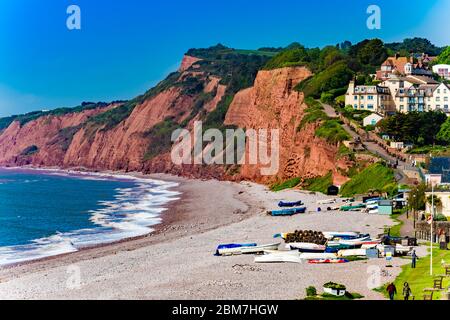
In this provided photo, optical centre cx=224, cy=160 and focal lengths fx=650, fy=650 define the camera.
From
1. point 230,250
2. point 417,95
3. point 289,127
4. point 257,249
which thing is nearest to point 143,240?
point 230,250

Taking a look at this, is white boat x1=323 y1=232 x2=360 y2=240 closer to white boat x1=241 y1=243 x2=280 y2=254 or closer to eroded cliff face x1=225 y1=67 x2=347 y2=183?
white boat x1=241 y1=243 x2=280 y2=254

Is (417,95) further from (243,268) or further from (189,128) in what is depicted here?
(189,128)

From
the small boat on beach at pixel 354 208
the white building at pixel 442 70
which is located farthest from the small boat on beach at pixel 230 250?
the white building at pixel 442 70

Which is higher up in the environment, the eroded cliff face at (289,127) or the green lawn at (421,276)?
the eroded cliff face at (289,127)

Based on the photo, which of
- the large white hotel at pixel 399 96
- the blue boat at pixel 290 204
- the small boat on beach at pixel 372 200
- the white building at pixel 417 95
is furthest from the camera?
the large white hotel at pixel 399 96

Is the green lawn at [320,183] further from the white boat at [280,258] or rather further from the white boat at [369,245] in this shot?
the white boat at [280,258]

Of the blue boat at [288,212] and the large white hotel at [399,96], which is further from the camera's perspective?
the large white hotel at [399,96]
